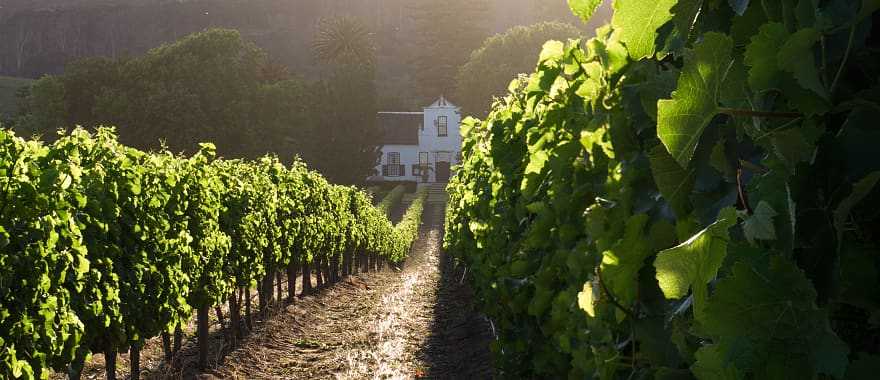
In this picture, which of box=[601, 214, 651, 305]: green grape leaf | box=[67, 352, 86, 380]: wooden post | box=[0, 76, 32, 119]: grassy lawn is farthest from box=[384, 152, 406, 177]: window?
box=[601, 214, 651, 305]: green grape leaf

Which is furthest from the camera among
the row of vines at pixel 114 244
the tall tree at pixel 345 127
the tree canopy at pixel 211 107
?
the tall tree at pixel 345 127

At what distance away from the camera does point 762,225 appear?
1058mm

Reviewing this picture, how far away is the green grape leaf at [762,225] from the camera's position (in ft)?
3.43

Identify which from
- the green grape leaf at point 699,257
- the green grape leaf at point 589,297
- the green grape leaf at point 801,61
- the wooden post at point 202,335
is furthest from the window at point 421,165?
the green grape leaf at point 801,61

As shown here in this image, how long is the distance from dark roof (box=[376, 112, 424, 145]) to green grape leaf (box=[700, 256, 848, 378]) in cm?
7669

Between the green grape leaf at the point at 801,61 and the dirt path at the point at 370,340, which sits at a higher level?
the green grape leaf at the point at 801,61

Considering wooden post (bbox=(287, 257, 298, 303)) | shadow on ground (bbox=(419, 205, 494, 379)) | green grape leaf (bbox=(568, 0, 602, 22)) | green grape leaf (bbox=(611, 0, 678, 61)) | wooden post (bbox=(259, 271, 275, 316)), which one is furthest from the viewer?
wooden post (bbox=(287, 257, 298, 303))

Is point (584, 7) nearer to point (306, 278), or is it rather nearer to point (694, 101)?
point (694, 101)

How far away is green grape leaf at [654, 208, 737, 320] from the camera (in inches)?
43.3

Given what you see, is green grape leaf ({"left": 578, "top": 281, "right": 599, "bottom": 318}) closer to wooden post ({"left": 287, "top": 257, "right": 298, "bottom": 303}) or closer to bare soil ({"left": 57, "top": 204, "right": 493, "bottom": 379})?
bare soil ({"left": 57, "top": 204, "right": 493, "bottom": 379})

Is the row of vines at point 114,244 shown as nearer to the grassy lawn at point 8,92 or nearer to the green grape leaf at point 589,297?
the green grape leaf at point 589,297

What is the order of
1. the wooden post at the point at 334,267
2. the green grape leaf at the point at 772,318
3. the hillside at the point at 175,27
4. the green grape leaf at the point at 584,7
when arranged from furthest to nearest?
the hillside at the point at 175,27 → the wooden post at the point at 334,267 → the green grape leaf at the point at 584,7 → the green grape leaf at the point at 772,318

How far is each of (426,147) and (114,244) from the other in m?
70.6

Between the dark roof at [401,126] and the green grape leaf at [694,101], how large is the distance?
76.6 m
